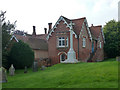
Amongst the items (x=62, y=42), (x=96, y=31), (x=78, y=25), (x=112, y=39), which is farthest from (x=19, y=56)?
(x=112, y=39)

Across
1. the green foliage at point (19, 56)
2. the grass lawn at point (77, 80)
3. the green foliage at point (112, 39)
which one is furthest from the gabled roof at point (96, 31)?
the grass lawn at point (77, 80)

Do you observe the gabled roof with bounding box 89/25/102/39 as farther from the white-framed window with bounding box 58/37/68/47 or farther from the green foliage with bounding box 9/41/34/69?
the green foliage with bounding box 9/41/34/69

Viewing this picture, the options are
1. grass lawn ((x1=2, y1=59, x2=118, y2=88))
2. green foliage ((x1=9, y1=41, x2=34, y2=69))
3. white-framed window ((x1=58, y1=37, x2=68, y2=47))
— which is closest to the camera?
grass lawn ((x1=2, y1=59, x2=118, y2=88))

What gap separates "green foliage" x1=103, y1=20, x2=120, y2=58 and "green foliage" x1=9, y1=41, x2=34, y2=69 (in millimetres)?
22514

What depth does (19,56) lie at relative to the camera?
85.9 feet

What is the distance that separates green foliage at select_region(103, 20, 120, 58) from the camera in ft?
130

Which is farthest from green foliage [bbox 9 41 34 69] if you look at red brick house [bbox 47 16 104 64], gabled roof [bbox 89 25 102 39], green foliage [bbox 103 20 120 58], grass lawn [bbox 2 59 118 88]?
green foliage [bbox 103 20 120 58]

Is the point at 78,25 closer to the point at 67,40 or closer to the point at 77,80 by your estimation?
the point at 67,40

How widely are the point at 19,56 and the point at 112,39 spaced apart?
2520 cm

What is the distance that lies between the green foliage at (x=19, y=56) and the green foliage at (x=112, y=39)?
886 inches

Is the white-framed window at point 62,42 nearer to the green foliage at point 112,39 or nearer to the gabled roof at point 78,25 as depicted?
the gabled roof at point 78,25

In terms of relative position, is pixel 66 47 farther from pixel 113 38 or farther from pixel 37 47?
pixel 113 38

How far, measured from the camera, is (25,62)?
26562 millimetres

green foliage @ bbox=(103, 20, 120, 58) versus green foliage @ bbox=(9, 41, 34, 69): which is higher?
green foliage @ bbox=(103, 20, 120, 58)
